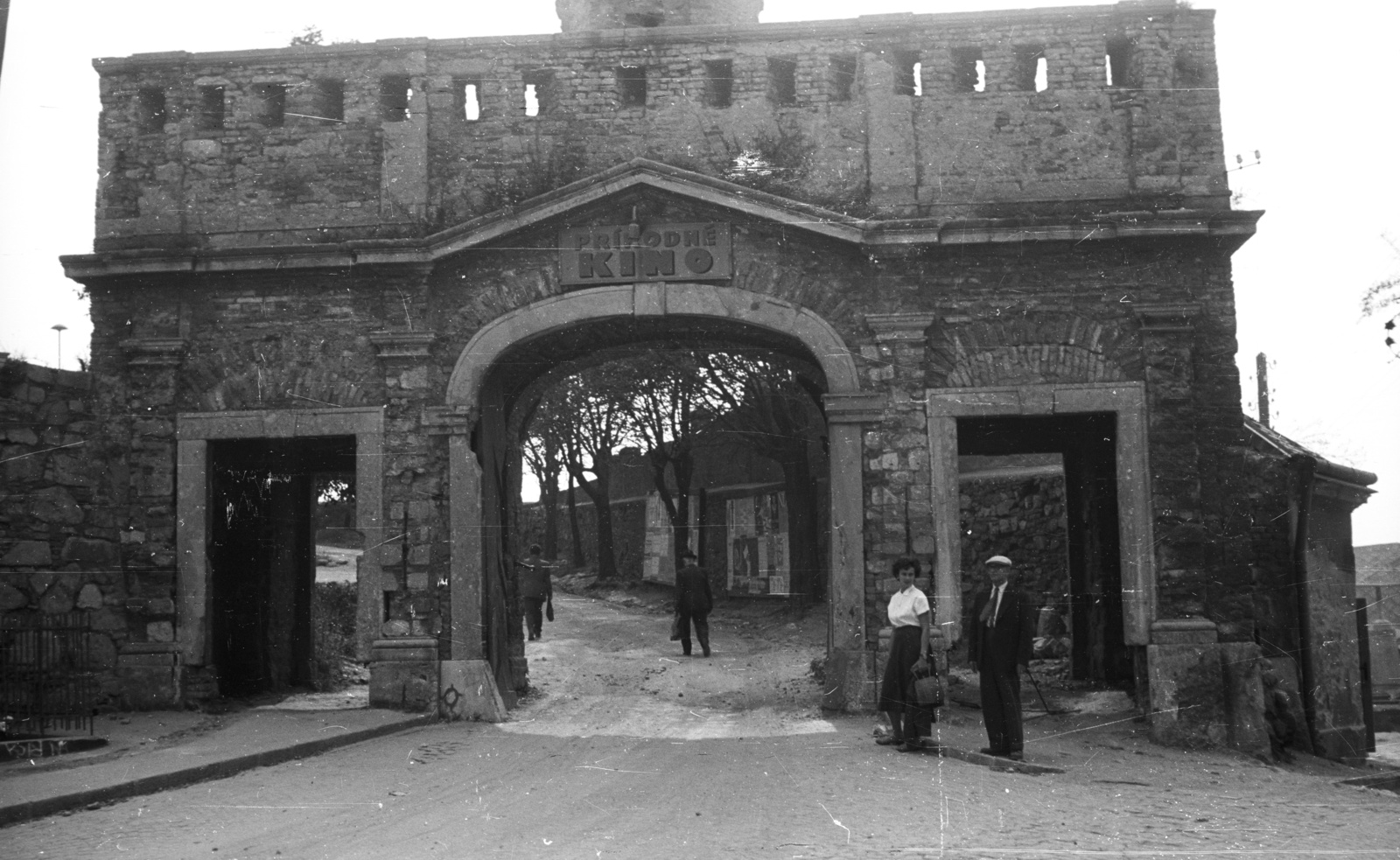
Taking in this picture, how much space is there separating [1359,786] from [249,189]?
11854 millimetres

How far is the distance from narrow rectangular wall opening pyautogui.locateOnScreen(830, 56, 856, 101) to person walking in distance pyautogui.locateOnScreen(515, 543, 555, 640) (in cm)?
1093

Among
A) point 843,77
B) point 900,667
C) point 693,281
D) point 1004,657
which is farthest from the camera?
point 843,77

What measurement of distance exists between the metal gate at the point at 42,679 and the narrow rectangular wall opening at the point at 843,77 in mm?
8664

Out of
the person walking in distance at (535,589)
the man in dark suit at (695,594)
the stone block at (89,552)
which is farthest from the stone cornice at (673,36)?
the person walking in distance at (535,589)

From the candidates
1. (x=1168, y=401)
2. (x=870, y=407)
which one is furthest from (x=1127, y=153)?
(x=870, y=407)

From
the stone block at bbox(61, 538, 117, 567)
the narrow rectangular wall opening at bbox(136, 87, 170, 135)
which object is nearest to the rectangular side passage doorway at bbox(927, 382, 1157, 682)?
the stone block at bbox(61, 538, 117, 567)

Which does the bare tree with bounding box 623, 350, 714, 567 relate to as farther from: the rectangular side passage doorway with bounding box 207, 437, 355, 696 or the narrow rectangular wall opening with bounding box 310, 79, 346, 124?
the narrow rectangular wall opening with bounding box 310, 79, 346, 124

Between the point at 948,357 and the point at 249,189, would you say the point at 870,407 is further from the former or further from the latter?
the point at 249,189

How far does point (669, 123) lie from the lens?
13.8 metres

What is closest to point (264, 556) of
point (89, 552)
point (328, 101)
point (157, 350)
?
point (89, 552)

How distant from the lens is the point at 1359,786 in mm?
11039

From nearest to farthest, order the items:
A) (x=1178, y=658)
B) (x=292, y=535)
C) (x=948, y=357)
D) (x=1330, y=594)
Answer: (x=1178, y=658) → (x=948, y=357) → (x=1330, y=594) → (x=292, y=535)

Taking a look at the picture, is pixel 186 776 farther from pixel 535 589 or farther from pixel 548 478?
pixel 548 478

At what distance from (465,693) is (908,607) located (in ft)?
15.6
